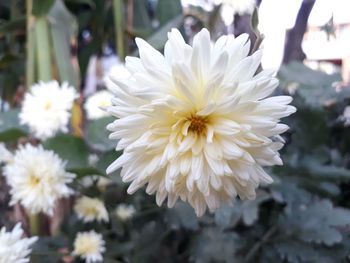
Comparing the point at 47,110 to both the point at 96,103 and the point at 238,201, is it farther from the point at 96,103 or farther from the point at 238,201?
the point at 238,201

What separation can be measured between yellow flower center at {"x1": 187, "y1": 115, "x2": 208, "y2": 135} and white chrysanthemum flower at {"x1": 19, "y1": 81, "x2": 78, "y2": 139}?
0.28m

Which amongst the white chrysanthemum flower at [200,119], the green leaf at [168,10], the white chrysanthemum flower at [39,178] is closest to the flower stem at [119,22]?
the green leaf at [168,10]

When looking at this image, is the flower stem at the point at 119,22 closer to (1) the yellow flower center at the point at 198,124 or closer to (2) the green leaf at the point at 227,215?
(2) the green leaf at the point at 227,215

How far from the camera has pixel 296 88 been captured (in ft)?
1.81

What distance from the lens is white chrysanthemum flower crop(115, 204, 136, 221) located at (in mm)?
518

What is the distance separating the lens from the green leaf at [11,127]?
505 millimetres

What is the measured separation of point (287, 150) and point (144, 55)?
31 centimetres

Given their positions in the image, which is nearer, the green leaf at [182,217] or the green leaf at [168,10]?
the green leaf at [182,217]

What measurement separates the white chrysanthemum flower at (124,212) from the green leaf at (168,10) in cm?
31

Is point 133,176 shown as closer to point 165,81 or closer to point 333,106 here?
point 165,81

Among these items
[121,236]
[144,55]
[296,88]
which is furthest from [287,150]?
[144,55]

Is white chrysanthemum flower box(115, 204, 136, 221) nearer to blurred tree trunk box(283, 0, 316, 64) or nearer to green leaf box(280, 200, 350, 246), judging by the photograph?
green leaf box(280, 200, 350, 246)

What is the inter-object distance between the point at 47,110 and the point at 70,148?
0.06 meters

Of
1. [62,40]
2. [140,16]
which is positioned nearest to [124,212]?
[62,40]
